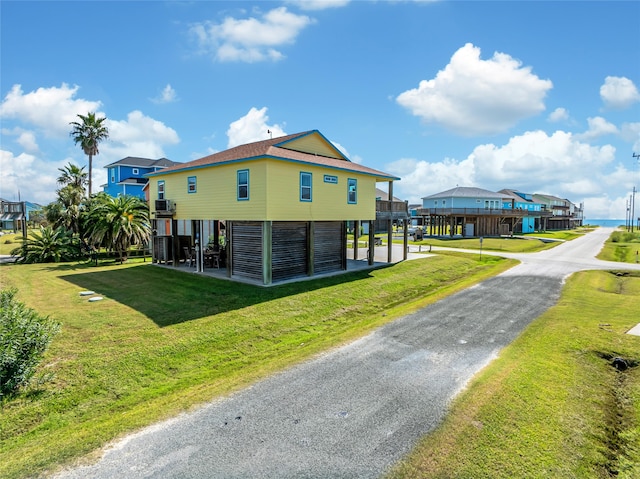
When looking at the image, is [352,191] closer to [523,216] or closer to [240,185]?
[240,185]

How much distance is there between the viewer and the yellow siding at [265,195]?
16.3 meters

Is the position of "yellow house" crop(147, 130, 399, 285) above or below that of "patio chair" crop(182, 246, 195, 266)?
above

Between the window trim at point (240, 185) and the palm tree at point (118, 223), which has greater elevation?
the window trim at point (240, 185)

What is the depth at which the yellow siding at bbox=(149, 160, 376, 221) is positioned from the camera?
53.6ft

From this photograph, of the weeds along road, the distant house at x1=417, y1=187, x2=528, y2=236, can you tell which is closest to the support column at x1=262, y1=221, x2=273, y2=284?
the weeds along road

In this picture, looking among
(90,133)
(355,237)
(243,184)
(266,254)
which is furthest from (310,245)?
(90,133)

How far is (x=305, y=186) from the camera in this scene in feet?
59.9

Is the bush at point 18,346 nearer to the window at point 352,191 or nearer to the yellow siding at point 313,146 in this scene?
the yellow siding at point 313,146

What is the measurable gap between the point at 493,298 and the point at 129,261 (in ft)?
76.0

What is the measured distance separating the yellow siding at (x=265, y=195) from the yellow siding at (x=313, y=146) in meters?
2.24

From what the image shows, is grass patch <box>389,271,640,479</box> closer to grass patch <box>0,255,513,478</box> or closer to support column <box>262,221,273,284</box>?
grass patch <box>0,255,513,478</box>

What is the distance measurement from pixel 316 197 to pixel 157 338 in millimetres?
11036

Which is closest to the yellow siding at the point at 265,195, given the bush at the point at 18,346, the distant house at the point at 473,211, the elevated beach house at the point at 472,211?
the bush at the point at 18,346

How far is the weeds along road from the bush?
2.91m
